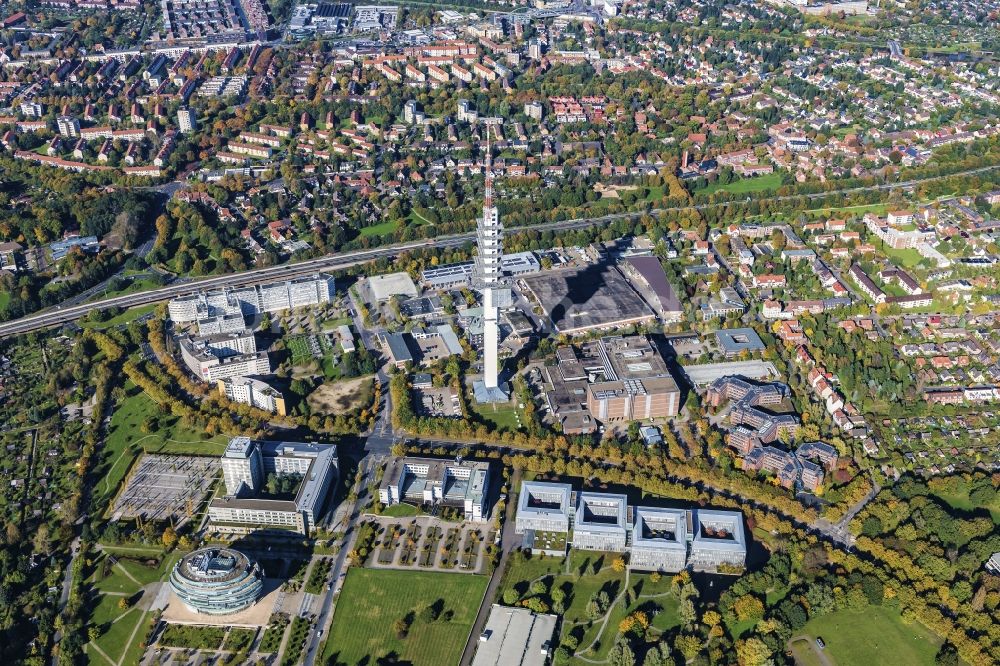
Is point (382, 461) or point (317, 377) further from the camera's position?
point (317, 377)

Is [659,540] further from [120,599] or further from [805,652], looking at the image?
[120,599]

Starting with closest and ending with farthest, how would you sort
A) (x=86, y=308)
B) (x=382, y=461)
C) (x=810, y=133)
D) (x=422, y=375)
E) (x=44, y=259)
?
(x=382, y=461) → (x=422, y=375) → (x=86, y=308) → (x=44, y=259) → (x=810, y=133)

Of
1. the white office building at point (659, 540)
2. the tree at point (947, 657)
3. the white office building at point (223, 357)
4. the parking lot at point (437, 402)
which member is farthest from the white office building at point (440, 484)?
the tree at point (947, 657)

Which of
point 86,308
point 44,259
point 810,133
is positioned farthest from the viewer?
point 810,133

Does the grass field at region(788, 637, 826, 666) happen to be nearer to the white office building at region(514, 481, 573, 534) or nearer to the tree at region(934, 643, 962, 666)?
the tree at region(934, 643, 962, 666)

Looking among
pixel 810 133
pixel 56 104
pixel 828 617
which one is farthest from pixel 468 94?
pixel 828 617

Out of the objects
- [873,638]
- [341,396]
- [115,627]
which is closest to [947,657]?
[873,638]

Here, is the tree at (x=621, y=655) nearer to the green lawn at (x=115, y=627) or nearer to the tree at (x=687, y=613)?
the tree at (x=687, y=613)

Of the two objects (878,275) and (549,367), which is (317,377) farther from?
(878,275)
